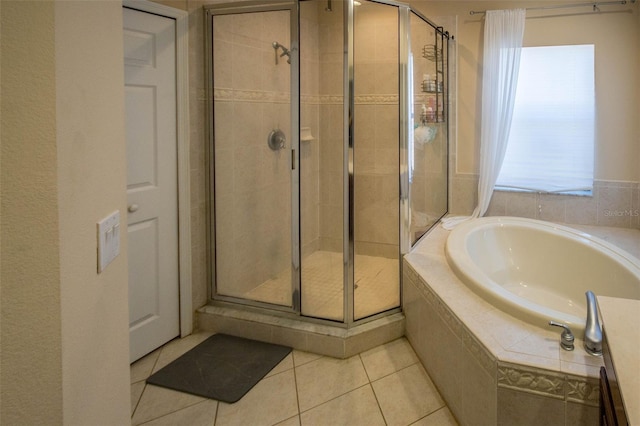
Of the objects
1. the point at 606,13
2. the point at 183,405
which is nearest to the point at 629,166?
the point at 606,13

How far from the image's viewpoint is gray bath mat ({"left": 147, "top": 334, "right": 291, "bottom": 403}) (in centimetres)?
225

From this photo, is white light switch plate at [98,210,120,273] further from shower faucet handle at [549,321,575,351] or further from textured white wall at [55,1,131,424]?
shower faucet handle at [549,321,575,351]

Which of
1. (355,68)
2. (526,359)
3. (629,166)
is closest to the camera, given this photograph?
(526,359)

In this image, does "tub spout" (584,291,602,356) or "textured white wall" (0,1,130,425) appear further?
"tub spout" (584,291,602,356)

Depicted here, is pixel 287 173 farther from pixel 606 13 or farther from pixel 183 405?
pixel 606 13

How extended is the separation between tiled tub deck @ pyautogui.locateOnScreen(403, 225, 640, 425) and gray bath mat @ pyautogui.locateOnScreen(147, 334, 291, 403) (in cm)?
88

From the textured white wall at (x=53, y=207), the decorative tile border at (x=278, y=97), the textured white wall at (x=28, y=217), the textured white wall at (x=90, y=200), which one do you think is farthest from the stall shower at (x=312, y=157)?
the textured white wall at (x=28, y=217)

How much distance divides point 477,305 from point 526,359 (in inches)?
18.4

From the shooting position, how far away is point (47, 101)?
2.42ft

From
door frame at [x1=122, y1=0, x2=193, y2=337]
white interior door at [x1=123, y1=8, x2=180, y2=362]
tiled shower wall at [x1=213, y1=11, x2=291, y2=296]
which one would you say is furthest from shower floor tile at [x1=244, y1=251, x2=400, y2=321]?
white interior door at [x1=123, y1=8, x2=180, y2=362]

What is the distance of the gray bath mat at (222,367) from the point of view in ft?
7.39

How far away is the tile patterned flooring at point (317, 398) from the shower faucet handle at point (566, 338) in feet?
2.07

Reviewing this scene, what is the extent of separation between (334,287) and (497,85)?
1.97 m

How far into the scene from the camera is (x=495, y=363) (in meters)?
1.62
